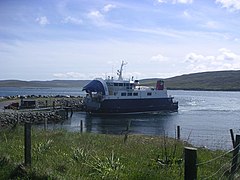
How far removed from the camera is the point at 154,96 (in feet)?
207

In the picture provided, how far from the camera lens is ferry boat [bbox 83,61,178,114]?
191ft

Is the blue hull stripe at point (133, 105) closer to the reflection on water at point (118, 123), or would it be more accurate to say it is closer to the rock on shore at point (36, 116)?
the reflection on water at point (118, 123)

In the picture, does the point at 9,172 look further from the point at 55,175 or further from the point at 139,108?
the point at 139,108

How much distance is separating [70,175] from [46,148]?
3.64 metres

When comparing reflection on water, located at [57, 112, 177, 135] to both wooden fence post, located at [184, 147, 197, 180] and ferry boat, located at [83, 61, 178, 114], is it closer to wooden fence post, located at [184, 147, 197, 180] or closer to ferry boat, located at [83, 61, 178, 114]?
ferry boat, located at [83, 61, 178, 114]

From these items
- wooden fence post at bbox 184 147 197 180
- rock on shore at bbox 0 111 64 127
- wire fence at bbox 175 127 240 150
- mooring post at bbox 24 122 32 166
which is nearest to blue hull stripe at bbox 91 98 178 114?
rock on shore at bbox 0 111 64 127

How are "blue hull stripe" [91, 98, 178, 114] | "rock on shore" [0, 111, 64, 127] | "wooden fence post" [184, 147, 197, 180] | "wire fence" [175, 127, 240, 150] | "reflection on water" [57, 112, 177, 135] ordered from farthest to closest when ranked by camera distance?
"blue hull stripe" [91, 98, 178, 114] < "reflection on water" [57, 112, 177, 135] < "rock on shore" [0, 111, 64, 127] < "wire fence" [175, 127, 240, 150] < "wooden fence post" [184, 147, 197, 180]

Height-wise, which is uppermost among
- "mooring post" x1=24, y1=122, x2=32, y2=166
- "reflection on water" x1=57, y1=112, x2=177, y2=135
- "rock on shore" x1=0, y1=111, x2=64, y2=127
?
"mooring post" x1=24, y1=122, x2=32, y2=166

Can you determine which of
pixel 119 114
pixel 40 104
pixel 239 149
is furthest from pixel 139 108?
pixel 239 149

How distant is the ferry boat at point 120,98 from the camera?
58.2 meters

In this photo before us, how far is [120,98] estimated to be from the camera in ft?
193

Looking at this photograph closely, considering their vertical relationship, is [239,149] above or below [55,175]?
above

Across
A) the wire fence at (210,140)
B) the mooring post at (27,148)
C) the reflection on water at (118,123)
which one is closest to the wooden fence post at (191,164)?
the mooring post at (27,148)

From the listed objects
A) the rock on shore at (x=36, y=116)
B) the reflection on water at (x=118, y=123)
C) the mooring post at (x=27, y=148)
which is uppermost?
the mooring post at (x=27, y=148)
